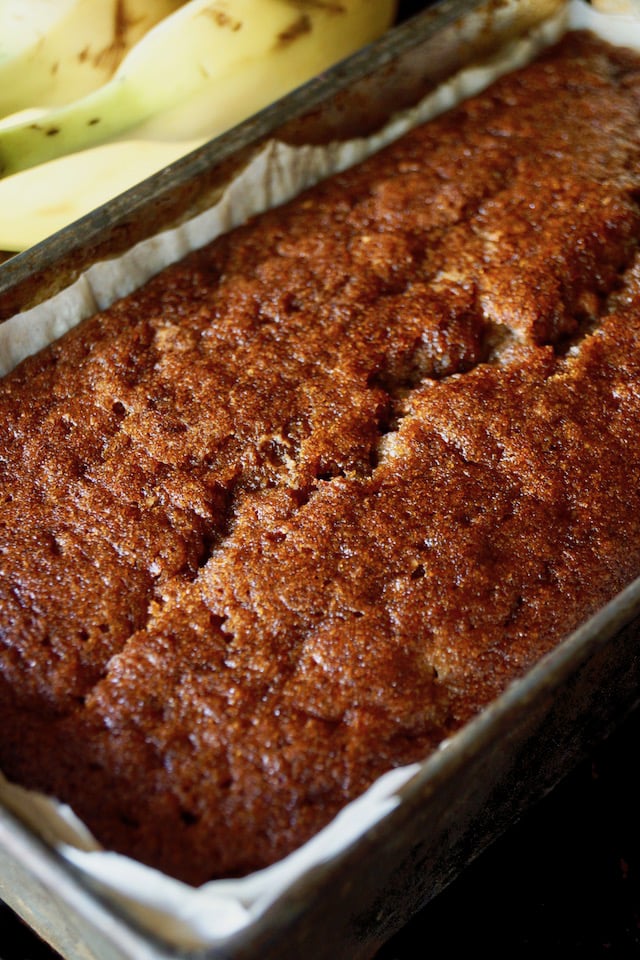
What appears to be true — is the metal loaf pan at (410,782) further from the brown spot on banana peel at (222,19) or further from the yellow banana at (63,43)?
the yellow banana at (63,43)

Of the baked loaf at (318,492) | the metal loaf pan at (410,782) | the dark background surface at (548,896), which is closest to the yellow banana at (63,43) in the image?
the metal loaf pan at (410,782)

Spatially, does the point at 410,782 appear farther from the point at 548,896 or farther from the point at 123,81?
the point at 123,81

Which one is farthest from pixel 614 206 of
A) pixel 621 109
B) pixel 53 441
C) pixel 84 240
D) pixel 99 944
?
pixel 99 944

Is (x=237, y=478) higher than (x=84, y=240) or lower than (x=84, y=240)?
lower

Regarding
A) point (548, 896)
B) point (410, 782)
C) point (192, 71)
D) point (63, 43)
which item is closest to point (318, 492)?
point (410, 782)

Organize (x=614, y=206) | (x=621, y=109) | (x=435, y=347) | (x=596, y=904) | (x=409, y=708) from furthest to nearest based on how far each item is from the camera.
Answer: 1. (x=621, y=109)
2. (x=614, y=206)
3. (x=435, y=347)
4. (x=596, y=904)
5. (x=409, y=708)

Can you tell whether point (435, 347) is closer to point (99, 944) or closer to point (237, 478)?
point (237, 478)

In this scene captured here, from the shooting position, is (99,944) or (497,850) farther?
(497,850)

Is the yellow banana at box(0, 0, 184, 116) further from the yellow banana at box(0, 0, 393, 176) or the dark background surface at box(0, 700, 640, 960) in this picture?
the dark background surface at box(0, 700, 640, 960)
